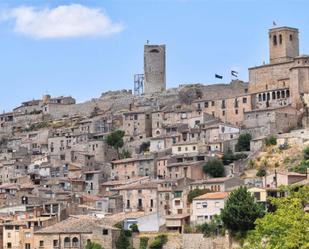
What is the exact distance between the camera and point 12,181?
80.0 m

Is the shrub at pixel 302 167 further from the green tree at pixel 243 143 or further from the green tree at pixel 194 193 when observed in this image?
the green tree at pixel 243 143

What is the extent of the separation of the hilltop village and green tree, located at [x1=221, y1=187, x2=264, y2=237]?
1.21m

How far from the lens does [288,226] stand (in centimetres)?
3978

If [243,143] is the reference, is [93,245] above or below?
below

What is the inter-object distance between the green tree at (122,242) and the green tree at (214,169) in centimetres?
1011

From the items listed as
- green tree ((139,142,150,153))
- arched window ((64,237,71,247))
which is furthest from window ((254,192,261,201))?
green tree ((139,142,150,153))

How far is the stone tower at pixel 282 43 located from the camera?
86438mm

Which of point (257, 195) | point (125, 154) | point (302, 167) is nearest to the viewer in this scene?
point (257, 195)

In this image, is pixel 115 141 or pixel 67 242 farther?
pixel 115 141

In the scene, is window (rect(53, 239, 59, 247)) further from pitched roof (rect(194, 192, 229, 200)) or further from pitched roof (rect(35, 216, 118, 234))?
pitched roof (rect(194, 192, 229, 200))

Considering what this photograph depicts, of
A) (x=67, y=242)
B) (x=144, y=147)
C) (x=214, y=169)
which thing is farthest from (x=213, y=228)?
(x=144, y=147)

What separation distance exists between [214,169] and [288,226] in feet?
100

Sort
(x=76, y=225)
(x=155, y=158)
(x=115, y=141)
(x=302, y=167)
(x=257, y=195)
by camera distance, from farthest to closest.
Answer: (x=115, y=141)
(x=155, y=158)
(x=302, y=167)
(x=76, y=225)
(x=257, y=195)

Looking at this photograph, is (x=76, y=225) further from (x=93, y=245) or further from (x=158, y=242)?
(x=158, y=242)
